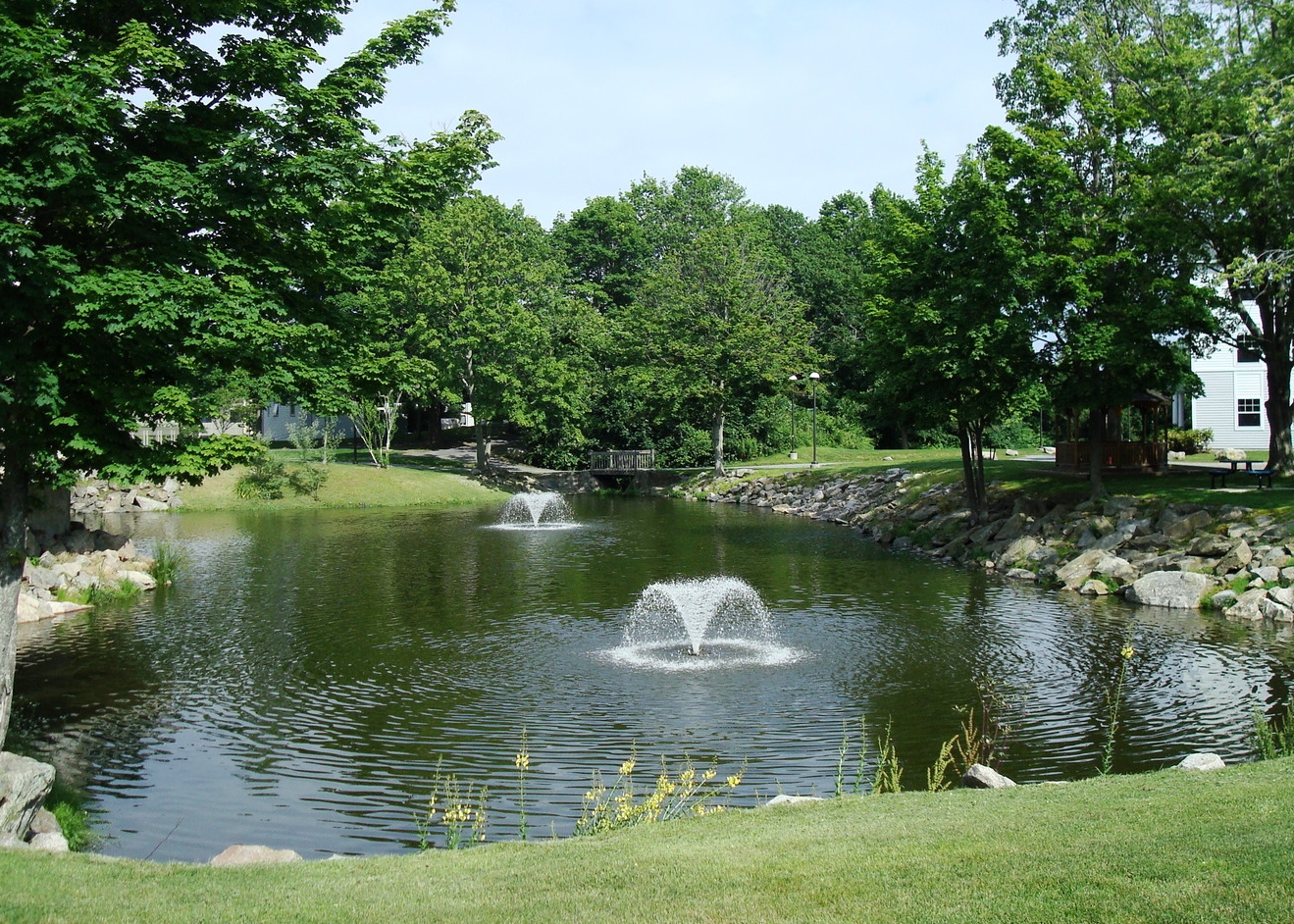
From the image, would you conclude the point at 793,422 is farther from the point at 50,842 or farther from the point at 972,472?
the point at 50,842

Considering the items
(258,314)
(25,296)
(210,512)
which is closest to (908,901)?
(258,314)

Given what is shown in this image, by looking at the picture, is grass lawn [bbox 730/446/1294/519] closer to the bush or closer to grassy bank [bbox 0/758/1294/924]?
the bush

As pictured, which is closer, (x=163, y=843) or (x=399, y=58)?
(x=163, y=843)

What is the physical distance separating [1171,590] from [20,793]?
2173 cm

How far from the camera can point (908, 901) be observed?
22.0 ft

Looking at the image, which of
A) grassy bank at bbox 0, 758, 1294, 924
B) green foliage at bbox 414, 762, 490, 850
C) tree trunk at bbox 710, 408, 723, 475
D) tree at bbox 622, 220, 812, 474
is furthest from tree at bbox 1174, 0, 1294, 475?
tree trunk at bbox 710, 408, 723, 475

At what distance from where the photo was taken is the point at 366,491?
169 feet

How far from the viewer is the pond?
12.2m

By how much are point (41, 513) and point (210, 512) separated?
2075cm

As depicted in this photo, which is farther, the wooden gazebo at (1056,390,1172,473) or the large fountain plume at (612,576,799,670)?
the wooden gazebo at (1056,390,1172,473)

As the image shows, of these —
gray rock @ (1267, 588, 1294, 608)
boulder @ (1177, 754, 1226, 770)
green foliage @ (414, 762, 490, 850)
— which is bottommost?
green foliage @ (414, 762, 490, 850)

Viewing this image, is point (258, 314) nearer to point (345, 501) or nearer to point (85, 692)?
point (85, 692)

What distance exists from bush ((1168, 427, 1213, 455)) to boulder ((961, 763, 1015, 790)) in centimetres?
4190

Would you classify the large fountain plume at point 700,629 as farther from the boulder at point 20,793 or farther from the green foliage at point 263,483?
the green foliage at point 263,483
